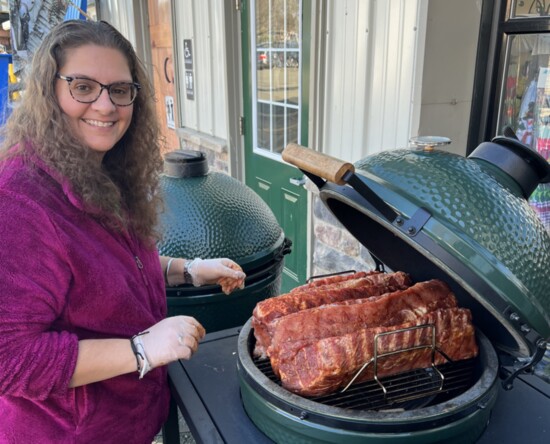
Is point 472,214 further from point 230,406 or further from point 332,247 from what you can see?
point 332,247

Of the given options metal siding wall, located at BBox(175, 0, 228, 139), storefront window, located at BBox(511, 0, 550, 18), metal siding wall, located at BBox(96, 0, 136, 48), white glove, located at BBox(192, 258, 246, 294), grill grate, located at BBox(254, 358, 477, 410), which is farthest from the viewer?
metal siding wall, located at BBox(96, 0, 136, 48)

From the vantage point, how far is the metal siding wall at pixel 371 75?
2809 millimetres

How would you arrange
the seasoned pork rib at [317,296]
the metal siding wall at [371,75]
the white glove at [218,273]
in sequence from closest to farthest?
1. the seasoned pork rib at [317,296]
2. the white glove at [218,273]
3. the metal siding wall at [371,75]

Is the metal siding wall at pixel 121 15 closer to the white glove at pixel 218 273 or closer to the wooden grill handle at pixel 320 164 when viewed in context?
the white glove at pixel 218 273

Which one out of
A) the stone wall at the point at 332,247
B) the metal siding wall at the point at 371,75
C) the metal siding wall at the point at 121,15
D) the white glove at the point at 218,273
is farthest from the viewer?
the metal siding wall at the point at 121,15

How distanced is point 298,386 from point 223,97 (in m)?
4.27

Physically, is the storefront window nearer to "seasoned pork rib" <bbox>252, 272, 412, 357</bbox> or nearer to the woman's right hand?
"seasoned pork rib" <bbox>252, 272, 412, 357</bbox>

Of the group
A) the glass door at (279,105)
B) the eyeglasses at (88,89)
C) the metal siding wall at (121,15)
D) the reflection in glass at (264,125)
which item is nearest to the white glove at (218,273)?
the eyeglasses at (88,89)

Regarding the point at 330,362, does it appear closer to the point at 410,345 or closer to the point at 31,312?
the point at 410,345

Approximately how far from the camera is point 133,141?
5.75 feet

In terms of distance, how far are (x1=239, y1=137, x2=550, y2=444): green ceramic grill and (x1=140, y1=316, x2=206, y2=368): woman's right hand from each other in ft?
0.55

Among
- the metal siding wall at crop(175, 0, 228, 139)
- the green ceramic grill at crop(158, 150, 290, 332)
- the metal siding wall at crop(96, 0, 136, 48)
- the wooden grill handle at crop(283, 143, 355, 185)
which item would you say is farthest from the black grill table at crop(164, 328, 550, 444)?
the metal siding wall at crop(96, 0, 136, 48)

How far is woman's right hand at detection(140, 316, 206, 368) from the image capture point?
1339 mm

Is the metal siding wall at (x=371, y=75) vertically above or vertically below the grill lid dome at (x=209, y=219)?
above
